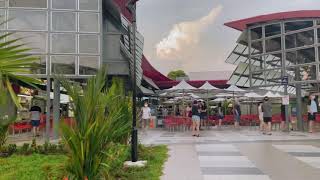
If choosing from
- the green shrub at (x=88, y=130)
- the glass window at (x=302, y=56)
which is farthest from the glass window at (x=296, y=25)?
the green shrub at (x=88, y=130)

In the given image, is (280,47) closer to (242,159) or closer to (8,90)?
(242,159)

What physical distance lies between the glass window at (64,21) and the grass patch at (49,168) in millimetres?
8292

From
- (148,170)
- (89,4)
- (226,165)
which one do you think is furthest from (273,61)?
(148,170)

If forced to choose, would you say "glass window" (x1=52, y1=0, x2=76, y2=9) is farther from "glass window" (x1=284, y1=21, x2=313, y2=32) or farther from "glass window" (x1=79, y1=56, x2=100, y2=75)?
"glass window" (x1=284, y1=21, x2=313, y2=32)

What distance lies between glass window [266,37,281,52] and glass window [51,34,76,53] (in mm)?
13303

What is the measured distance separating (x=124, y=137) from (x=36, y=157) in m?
2.37

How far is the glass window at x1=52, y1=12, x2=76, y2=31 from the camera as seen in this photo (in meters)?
17.8

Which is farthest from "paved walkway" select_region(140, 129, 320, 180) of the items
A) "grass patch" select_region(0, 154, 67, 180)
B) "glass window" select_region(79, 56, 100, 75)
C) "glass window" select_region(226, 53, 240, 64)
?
"glass window" select_region(226, 53, 240, 64)

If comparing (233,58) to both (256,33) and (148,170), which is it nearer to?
(256,33)

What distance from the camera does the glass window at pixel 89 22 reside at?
59.5 feet

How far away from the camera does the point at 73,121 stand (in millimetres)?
5777

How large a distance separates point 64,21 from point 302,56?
13885mm

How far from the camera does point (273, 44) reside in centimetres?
2597

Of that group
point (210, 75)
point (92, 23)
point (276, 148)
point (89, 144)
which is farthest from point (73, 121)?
point (210, 75)
